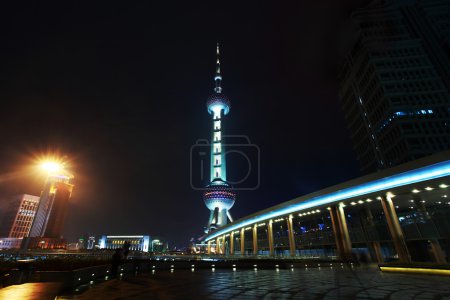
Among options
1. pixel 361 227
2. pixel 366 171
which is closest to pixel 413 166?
pixel 361 227

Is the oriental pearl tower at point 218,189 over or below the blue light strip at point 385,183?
over

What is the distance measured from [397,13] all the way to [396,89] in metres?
33.0

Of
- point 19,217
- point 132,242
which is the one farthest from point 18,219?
point 132,242

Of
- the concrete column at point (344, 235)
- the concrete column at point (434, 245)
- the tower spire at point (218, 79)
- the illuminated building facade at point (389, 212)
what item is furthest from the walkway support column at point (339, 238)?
the tower spire at point (218, 79)

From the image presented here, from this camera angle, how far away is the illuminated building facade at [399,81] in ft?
211

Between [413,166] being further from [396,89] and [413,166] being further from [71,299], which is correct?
[396,89]

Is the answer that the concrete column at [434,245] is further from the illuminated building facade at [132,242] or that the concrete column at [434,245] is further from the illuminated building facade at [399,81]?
the illuminated building facade at [132,242]

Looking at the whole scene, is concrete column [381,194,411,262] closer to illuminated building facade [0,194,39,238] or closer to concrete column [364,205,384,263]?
concrete column [364,205,384,263]

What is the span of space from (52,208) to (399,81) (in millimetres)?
192314

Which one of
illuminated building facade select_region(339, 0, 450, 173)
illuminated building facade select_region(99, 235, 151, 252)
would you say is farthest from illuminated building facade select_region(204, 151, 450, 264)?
illuminated building facade select_region(99, 235, 151, 252)

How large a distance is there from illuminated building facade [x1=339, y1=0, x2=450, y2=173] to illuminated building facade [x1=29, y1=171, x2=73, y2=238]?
176306mm

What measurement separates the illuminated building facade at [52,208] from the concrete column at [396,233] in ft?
588

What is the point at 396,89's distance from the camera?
7050 cm

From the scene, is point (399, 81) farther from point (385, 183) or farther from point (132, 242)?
point (132, 242)
